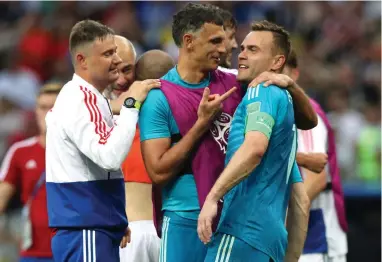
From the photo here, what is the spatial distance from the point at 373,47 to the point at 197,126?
9527 millimetres

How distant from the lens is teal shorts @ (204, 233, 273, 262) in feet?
17.4

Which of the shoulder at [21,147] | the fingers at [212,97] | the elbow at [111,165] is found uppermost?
the fingers at [212,97]

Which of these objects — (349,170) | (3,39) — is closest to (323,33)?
(349,170)

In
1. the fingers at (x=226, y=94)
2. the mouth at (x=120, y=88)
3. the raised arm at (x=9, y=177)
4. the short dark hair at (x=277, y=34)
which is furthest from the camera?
the raised arm at (x=9, y=177)

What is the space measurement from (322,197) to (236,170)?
250cm

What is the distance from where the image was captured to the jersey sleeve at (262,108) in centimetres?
522

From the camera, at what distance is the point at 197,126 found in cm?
559

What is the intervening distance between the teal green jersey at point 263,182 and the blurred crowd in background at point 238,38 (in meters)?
8.09

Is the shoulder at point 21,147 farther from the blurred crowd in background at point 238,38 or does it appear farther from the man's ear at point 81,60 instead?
the blurred crowd in background at point 238,38

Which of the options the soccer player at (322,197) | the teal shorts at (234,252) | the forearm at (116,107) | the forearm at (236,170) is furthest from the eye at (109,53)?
the soccer player at (322,197)

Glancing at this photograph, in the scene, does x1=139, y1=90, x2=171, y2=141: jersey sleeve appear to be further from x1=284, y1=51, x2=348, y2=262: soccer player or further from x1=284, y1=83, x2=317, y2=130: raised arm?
x1=284, y1=51, x2=348, y2=262: soccer player

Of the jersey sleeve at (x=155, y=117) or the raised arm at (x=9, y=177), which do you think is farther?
the raised arm at (x=9, y=177)

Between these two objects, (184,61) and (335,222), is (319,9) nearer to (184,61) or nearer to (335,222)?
(335,222)

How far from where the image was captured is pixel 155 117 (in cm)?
573
